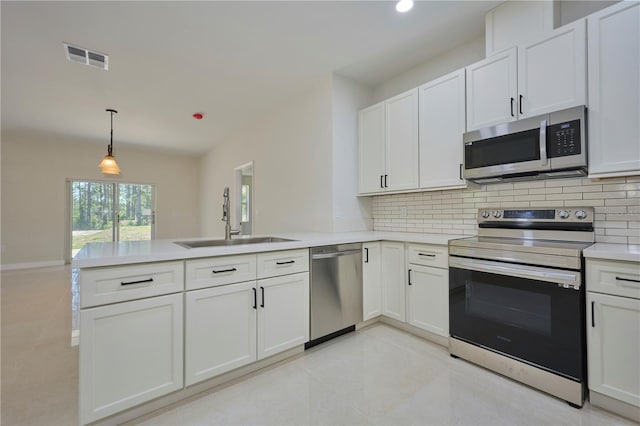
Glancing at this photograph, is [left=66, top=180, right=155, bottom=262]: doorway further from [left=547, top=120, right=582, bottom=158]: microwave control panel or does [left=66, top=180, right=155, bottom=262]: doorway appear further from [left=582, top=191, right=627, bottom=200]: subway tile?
[left=582, top=191, right=627, bottom=200]: subway tile

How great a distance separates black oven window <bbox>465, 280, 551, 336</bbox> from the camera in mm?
1744

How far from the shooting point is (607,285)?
5.06 feet

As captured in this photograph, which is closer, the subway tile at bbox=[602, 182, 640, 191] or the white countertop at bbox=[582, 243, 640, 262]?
the white countertop at bbox=[582, 243, 640, 262]

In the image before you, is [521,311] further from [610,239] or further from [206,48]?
[206,48]

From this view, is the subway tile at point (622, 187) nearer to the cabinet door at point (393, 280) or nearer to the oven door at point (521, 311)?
the oven door at point (521, 311)

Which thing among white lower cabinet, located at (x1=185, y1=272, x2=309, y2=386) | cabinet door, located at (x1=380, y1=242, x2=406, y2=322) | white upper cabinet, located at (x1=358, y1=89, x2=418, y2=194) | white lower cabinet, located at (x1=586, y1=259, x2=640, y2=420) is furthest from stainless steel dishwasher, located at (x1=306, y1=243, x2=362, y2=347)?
white lower cabinet, located at (x1=586, y1=259, x2=640, y2=420)

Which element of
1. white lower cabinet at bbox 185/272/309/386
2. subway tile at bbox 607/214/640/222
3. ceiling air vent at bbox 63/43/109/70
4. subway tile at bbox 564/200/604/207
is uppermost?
ceiling air vent at bbox 63/43/109/70

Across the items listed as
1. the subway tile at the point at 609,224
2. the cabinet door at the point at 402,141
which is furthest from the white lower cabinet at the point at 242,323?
the subway tile at the point at 609,224

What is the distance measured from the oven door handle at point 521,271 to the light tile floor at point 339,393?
708 mm

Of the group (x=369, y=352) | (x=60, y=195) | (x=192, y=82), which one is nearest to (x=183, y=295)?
(x=369, y=352)

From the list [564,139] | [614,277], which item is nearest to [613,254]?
[614,277]

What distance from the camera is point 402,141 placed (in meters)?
2.90

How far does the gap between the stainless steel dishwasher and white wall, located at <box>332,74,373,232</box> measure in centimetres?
75

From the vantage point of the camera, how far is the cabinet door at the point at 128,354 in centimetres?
142
